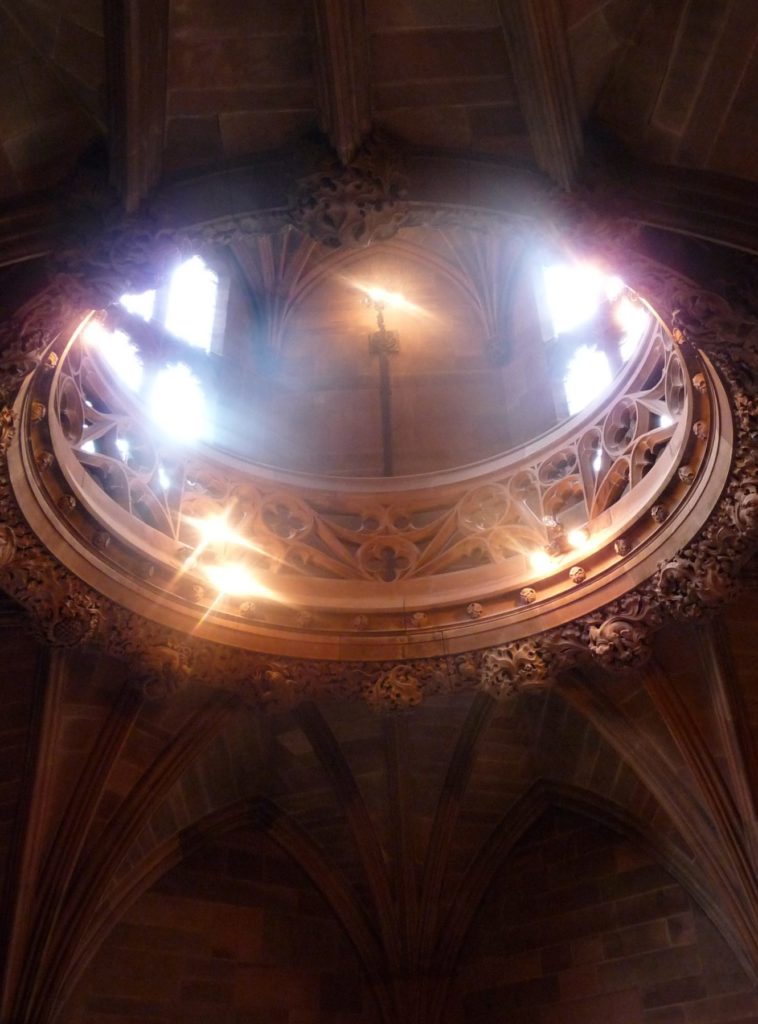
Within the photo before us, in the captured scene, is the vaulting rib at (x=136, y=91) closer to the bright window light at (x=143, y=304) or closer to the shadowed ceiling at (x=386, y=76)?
the shadowed ceiling at (x=386, y=76)

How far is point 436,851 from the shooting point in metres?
10.6

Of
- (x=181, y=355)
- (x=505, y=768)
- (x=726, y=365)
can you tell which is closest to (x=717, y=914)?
(x=505, y=768)

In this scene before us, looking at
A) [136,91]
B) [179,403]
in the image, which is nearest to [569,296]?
[179,403]

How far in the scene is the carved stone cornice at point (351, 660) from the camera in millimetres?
5953

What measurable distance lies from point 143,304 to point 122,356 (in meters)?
0.86

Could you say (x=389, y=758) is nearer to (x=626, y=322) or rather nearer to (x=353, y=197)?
(x=626, y=322)

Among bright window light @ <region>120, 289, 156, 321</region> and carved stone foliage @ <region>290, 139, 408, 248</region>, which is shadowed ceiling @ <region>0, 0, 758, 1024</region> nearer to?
carved stone foliage @ <region>290, 139, 408, 248</region>

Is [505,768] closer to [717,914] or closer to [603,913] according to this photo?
[603,913]

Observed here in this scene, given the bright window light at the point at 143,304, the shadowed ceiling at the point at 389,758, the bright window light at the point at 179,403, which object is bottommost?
the shadowed ceiling at the point at 389,758

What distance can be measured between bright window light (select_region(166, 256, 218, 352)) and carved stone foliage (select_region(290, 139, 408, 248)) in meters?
6.26

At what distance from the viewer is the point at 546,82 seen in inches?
217

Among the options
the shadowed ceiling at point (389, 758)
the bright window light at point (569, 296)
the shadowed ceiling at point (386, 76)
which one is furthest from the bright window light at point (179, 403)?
the shadowed ceiling at point (386, 76)

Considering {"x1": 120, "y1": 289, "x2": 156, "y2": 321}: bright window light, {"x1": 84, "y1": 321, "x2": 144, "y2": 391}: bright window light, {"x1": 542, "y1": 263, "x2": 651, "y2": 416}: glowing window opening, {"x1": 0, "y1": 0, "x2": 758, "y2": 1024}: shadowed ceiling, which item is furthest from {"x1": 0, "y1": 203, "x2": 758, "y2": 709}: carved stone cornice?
{"x1": 120, "y1": 289, "x2": 156, "y2": 321}: bright window light

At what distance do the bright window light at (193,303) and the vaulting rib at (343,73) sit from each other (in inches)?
254
